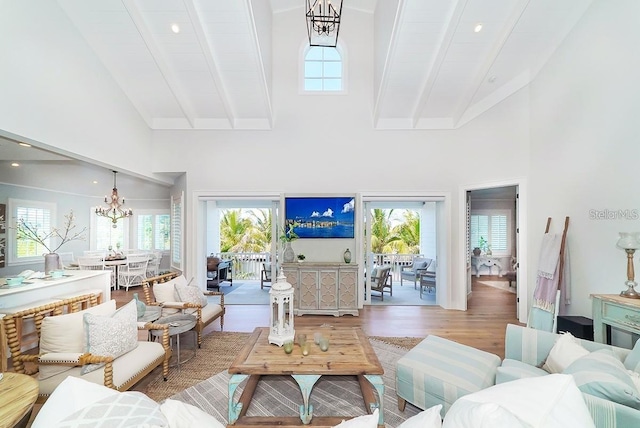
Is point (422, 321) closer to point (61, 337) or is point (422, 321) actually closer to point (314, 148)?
point (314, 148)

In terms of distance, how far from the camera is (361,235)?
5.70 m

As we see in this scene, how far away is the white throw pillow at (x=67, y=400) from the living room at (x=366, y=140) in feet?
10.5

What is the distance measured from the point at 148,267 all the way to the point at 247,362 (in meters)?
7.01

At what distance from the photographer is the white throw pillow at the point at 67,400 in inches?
41.9

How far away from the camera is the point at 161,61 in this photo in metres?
4.36

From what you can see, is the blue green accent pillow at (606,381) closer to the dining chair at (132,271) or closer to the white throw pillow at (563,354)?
the white throw pillow at (563,354)

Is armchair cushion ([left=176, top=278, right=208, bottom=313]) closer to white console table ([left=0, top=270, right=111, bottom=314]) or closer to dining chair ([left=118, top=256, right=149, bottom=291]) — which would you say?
white console table ([left=0, top=270, right=111, bottom=314])

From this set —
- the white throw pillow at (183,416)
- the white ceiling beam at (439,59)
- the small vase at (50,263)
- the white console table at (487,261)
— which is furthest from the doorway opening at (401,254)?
the small vase at (50,263)

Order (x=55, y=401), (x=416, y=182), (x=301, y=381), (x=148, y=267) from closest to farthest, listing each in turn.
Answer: (x=55, y=401) < (x=301, y=381) < (x=416, y=182) < (x=148, y=267)

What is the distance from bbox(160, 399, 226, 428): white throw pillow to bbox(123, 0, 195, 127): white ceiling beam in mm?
4459

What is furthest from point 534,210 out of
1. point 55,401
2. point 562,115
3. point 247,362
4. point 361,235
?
A: point 55,401

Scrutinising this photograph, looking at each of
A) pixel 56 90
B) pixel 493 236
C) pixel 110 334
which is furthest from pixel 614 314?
pixel 493 236

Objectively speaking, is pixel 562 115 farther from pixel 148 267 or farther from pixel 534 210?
pixel 148 267

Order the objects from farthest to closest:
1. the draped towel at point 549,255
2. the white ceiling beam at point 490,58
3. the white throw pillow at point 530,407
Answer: the draped towel at point 549,255
the white ceiling beam at point 490,58
the white throw pillow at point 530,407
